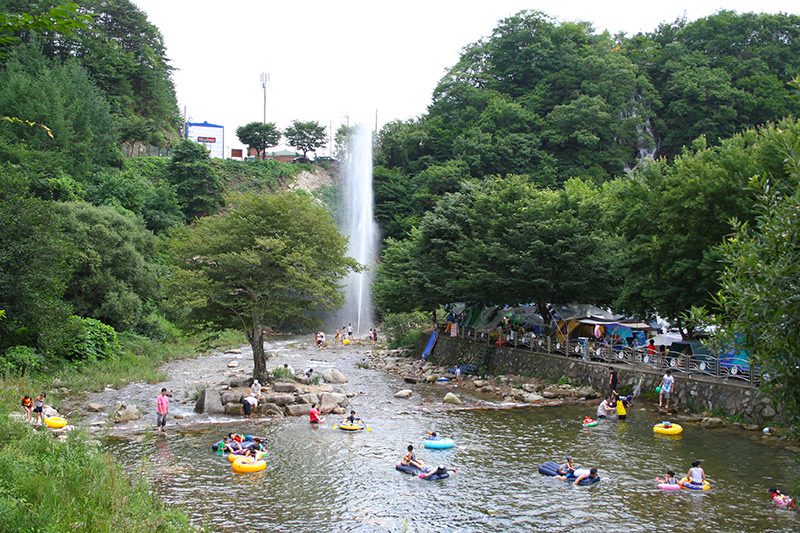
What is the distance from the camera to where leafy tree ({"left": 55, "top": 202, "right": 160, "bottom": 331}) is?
1254 inches

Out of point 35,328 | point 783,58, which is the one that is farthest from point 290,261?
point 783,58

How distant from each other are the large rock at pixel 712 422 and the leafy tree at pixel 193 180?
2033 inches

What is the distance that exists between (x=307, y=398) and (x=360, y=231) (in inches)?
1628

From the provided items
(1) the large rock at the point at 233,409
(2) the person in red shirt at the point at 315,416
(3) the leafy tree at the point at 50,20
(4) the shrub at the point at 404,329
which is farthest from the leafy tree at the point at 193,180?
(3) the leafy tree at the point at 50,20

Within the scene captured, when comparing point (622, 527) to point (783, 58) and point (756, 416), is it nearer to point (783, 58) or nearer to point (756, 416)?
point (756, 416)

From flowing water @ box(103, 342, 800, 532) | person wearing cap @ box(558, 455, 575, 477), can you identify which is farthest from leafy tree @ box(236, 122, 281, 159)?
person wearing cap @ box(558, 455, 575, 477)

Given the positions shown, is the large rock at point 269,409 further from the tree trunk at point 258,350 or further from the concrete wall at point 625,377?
the concrete wall at point 625,377

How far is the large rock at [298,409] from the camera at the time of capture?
22.0m

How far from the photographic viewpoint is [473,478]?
48.0 ft

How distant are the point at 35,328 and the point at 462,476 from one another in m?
19.5

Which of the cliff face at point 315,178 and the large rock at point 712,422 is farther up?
the cliff face at point 315,178

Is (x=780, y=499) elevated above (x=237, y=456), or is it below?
above

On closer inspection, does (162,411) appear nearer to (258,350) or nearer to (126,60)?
(258,350)

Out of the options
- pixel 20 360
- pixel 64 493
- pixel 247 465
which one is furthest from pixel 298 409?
pixel 64 493
